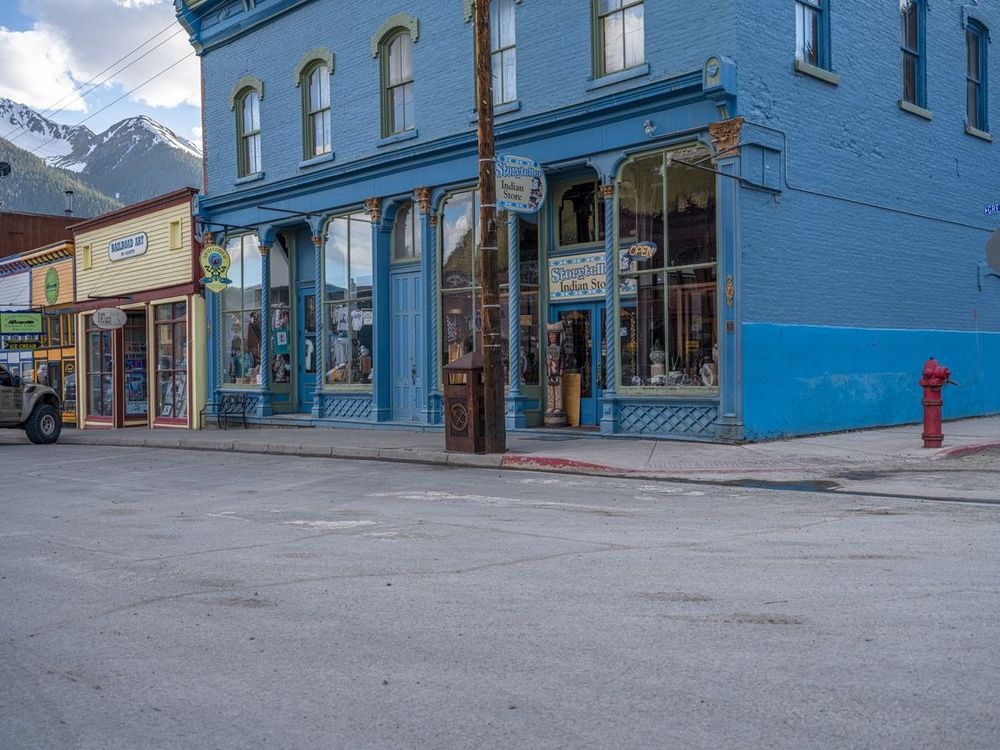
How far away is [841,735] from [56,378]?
3382 centimetres

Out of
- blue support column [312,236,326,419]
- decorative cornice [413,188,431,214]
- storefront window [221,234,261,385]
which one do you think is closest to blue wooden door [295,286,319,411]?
blue support column [312,236,326,419]

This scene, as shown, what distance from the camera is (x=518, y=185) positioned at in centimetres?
1675

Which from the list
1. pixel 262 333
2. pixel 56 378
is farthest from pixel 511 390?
pixel 56 378

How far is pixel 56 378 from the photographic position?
33.8m

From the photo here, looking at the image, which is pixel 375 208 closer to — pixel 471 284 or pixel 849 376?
pixel 471 284

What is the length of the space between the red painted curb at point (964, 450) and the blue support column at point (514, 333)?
7227 mm

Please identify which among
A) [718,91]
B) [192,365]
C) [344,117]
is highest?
[344,117]

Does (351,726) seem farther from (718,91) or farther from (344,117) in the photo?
(344,117)

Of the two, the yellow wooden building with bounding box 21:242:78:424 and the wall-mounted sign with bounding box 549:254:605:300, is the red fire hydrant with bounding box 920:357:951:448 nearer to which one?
the wall-mounted sign with bounding box 549:254:605:300

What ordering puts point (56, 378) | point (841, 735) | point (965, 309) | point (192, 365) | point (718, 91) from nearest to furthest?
point (841, 735) → point (718, 91) → point (965, 309) → point (192, 365) → point (56, 378)

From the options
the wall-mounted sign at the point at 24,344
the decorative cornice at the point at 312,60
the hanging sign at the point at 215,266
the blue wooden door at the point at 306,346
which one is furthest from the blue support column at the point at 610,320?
the wall-mounted sign at the point at 24,344

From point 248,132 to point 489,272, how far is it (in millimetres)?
12217

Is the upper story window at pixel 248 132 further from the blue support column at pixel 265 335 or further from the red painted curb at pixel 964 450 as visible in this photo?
the red painted curb at pixel 964 450

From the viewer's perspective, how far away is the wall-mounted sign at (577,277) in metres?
17.9
